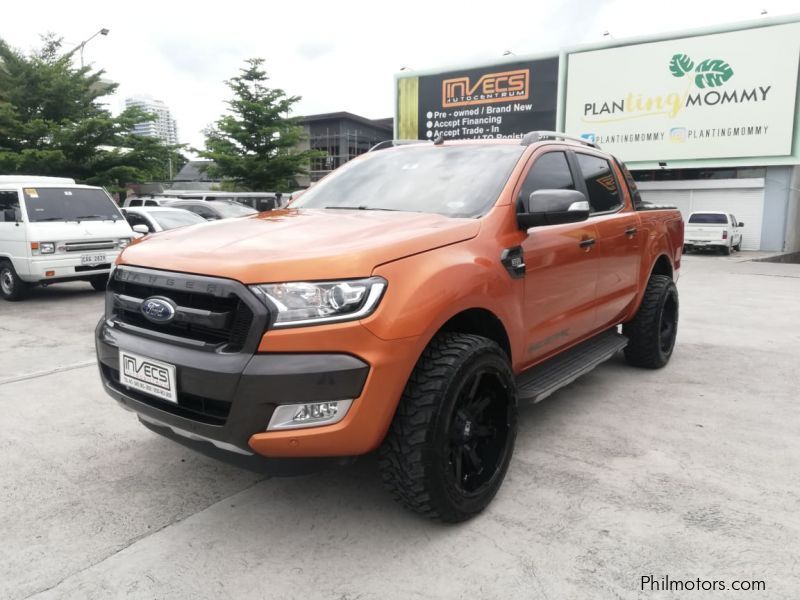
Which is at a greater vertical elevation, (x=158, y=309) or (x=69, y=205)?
(x=69, y=205)

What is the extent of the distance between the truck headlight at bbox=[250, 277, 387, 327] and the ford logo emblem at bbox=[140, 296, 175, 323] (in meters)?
0.42

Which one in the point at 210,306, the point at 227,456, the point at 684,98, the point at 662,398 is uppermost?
the point at 684,98

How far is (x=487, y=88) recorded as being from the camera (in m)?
25.2

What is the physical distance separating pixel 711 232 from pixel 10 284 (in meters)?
19.7

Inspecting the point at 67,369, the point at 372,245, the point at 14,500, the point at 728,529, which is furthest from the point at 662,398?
the point at 67,369

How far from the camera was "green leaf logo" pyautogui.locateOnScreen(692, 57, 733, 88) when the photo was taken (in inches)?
823

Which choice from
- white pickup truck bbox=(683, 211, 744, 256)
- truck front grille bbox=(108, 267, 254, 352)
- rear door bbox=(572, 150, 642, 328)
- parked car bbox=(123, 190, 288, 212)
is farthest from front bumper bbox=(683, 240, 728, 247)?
truck front grille bbox=(108, 267, 254, 352)

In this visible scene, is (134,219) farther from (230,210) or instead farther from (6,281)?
(230,210)

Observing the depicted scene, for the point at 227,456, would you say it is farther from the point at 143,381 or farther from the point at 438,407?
the point at 438,407

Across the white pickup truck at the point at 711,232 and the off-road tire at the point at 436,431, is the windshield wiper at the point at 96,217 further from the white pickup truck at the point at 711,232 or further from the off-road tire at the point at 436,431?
the white pickup truck at the point at 711,232

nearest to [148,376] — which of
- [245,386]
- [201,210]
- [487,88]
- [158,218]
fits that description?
[245,386]

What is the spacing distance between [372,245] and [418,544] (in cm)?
123

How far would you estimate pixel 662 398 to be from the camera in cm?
426

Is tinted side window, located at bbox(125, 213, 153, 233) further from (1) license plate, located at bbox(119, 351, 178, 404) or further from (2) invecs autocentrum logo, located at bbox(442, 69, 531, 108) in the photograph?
(2) invecs autocentrum logo, located at bbox(442, 69, 531, 108)
